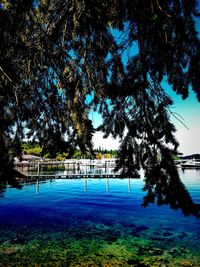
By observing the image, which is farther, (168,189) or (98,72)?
(98,72)

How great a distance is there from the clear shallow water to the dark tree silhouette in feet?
16.2

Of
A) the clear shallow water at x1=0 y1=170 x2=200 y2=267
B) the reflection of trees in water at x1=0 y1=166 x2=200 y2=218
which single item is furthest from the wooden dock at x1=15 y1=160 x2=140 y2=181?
the clear shallow water at x1=0 y1=170 x2=200 y2=267

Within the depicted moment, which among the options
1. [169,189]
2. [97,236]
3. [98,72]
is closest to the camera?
[169,189]

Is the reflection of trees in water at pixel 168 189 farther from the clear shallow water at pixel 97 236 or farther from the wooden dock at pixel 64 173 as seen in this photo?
the clear shallow water at pixel 97 236

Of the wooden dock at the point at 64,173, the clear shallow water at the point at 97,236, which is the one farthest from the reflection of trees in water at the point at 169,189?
the clear shallow water at the point at 97,236

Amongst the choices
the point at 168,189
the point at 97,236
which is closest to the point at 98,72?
the point at 168,189

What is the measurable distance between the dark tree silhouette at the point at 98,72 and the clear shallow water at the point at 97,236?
4.94 metres

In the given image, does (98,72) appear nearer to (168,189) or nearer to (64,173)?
(168,189)

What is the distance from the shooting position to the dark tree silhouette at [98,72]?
2.91 metres

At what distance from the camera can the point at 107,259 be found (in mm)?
7000

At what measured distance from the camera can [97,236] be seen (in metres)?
9.04

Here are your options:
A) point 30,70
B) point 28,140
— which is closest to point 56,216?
point 28,140

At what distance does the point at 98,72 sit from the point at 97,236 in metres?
7.42

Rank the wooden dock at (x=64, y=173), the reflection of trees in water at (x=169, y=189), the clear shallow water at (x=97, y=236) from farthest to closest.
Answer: the wooden dock at (x=64, y=173), the clear shallow water at (x=97, y=236), the reflection of trees in water at (x=169, y=189)
